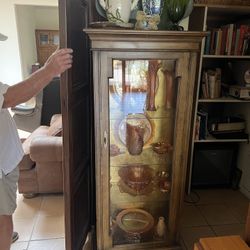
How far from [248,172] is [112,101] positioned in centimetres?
159

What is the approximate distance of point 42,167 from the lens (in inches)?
86.6

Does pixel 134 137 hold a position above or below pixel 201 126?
above

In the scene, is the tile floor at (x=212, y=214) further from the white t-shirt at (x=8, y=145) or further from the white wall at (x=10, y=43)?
the white wall at (x=10, y=43)

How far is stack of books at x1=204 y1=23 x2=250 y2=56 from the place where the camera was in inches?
80.6

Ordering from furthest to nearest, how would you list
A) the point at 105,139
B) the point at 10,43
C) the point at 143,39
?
the point at 10,43 → the point at 105,139 → the point at 143,39

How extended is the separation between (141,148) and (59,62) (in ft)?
2.37

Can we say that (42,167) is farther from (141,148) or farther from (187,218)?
(187,218)

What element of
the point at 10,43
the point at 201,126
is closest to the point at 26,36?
the point at 10,43

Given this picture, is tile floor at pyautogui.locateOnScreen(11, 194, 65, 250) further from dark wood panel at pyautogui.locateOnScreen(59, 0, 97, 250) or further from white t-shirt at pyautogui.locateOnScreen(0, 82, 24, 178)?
white t-shirt at pyautogui.locateOnScreen(0, 82, 24, 178)

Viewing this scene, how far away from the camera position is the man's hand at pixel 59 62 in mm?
1060

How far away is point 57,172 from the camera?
7.26 feet

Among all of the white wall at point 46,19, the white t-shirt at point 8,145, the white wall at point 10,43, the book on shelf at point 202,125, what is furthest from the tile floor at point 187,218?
the white wall at point 46,19

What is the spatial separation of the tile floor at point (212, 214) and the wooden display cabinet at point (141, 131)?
33 centimetres

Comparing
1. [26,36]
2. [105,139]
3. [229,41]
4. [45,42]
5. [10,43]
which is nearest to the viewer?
[105,139]
